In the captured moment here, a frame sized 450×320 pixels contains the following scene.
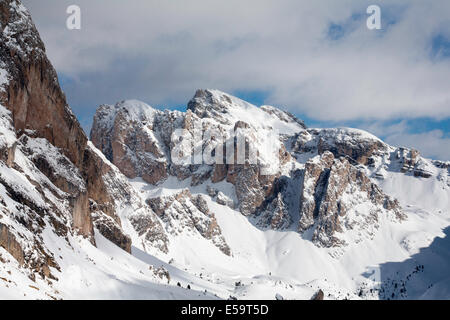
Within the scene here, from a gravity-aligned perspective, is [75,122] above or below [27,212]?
above

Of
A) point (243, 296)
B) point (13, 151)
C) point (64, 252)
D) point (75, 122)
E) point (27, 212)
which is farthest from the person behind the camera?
point (243, 296)

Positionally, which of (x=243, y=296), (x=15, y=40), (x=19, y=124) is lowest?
(x=243, y=296)

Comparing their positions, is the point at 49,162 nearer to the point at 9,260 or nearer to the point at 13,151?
the point at 13,151

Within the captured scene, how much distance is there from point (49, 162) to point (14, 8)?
29007mm

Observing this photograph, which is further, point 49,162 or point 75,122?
point 75,122

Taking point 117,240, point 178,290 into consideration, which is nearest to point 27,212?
point 178,290

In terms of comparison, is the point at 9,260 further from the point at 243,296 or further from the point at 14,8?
the point at 243,296

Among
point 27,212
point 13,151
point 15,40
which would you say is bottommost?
point 27,212

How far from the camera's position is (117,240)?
403 ft

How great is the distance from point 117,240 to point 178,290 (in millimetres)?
41603

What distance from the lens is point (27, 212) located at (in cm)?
A: 6072
